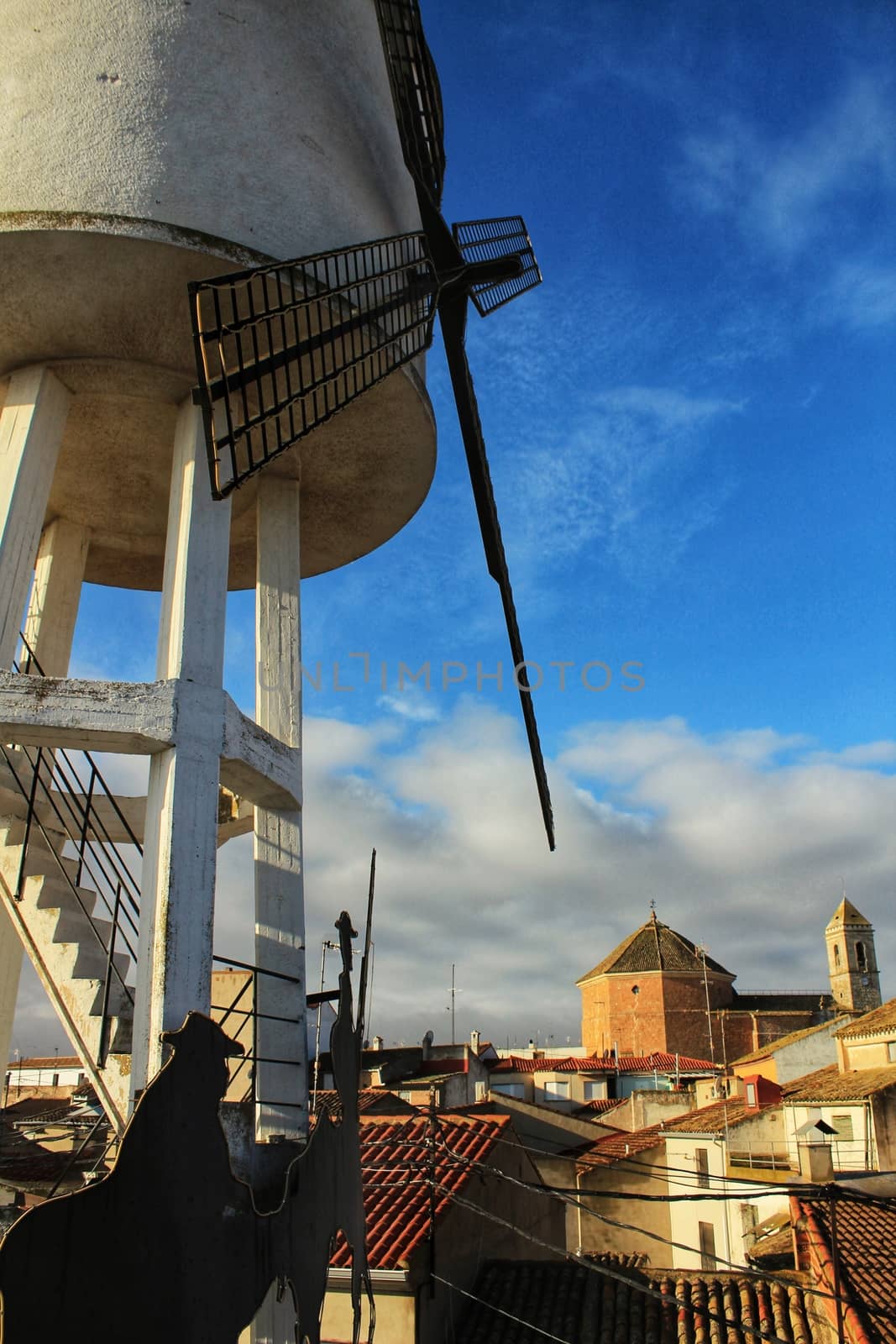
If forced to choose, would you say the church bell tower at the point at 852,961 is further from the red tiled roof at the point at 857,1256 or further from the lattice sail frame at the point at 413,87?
the lattice sail frame at the point at 413,87

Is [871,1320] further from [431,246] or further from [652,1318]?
[431,246]

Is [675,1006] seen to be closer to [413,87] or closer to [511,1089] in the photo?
[511,1089]

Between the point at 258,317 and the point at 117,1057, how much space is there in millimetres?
4351

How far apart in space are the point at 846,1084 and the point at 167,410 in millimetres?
20848

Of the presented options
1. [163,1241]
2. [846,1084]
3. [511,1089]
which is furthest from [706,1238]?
[163,1241]

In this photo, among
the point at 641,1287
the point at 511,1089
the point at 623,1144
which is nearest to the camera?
the point at 641,1287

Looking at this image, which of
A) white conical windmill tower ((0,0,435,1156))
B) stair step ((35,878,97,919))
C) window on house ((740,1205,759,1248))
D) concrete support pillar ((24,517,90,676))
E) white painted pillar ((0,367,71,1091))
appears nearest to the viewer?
white conical windmill tower ((0,0,435,1156))

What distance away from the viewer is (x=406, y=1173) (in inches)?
430

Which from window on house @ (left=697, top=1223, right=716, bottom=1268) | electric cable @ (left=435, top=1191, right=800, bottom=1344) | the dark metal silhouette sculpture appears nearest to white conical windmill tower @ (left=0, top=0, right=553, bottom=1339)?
electric cable @ (left=435, top=1191, right=800, bottom=1344)

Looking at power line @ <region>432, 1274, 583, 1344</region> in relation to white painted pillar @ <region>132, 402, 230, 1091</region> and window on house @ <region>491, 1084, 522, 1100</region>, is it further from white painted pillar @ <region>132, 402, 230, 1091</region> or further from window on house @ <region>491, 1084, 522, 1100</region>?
window on house @ <region>491, 1084, 522, 1100</region>

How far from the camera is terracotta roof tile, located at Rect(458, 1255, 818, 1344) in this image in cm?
1041

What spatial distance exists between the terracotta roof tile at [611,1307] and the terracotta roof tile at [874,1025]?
1408 cm

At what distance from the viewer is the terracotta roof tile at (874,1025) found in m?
24.1

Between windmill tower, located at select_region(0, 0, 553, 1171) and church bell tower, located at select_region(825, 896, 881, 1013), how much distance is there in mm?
50601
